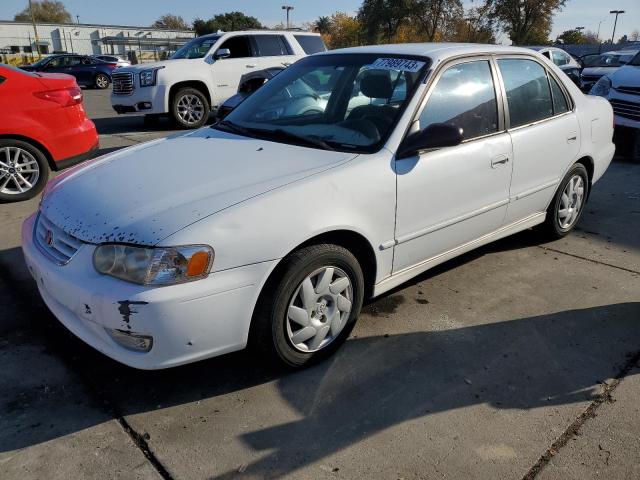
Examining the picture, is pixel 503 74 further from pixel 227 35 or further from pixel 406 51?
pixel 227 35

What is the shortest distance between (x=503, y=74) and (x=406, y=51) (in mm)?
753

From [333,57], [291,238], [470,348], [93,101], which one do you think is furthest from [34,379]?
[93,101]

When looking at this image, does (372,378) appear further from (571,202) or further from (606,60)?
(606,60)

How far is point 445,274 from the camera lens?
3904 millimetres

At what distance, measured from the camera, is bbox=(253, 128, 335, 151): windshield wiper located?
118 inches

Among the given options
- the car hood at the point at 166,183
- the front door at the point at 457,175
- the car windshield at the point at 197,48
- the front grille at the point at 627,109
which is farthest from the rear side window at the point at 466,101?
the car windshield at the point at 197,48

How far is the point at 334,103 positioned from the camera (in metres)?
3.40

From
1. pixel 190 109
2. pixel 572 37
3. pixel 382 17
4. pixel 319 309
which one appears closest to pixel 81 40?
pixel 382 17

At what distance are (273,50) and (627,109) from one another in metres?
6.61

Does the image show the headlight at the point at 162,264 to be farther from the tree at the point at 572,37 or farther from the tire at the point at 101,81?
the tree at the point at 572,37

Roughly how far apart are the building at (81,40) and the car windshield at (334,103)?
5884 cm

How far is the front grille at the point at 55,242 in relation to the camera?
7.98 ft

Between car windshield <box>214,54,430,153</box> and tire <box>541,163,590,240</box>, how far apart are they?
1.86 m

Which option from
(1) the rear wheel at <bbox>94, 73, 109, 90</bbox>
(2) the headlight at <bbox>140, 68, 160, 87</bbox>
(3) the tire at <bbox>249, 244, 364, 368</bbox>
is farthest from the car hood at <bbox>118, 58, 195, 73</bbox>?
(1) the rear wheel at <bbox>94, 73, 109, 90</bbox>
